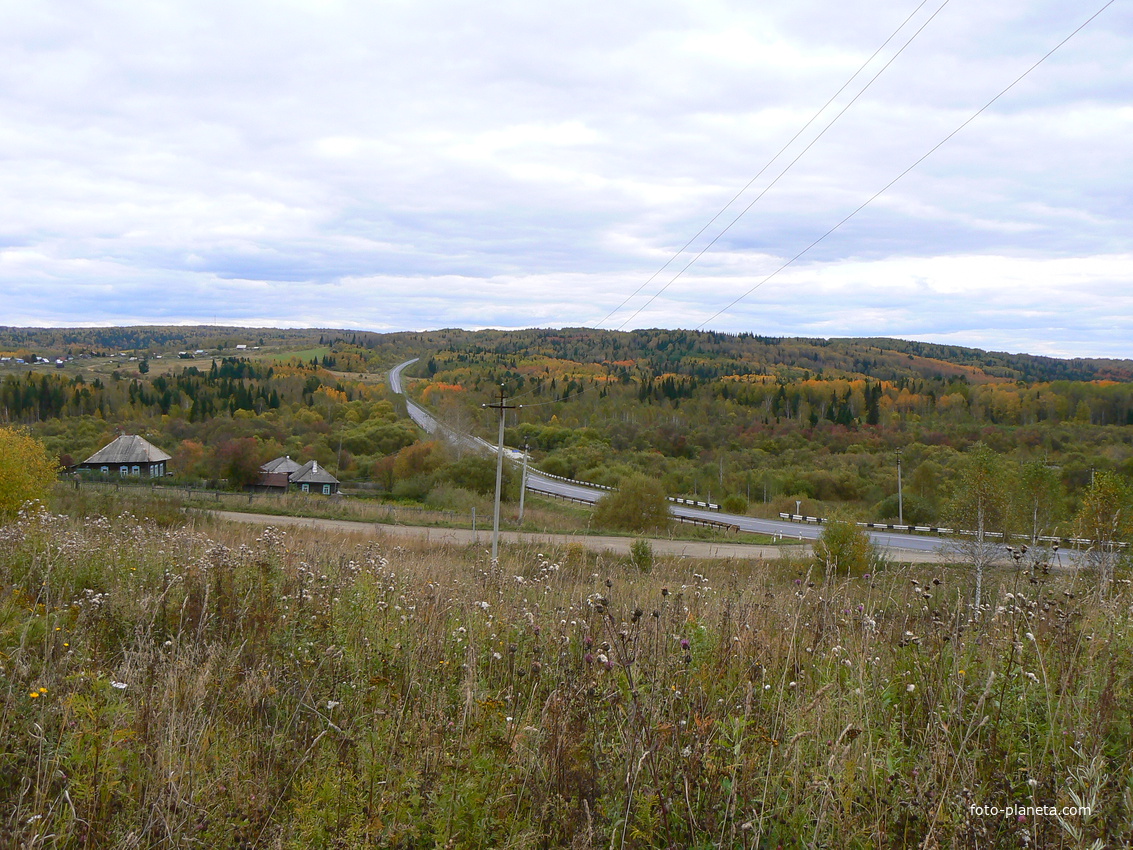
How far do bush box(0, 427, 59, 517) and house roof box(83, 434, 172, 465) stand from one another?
43.2m

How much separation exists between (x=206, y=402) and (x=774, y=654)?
128m

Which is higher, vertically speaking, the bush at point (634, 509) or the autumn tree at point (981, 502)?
the autumn tree at point (981, 502)

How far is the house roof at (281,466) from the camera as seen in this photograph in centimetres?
6660

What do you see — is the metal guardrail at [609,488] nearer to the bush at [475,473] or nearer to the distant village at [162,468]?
the bush at [475,473]

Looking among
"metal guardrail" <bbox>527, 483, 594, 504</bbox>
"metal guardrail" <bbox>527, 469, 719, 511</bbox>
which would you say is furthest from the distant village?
"metal guardrail" <bbox>527, 469, 719, 511</bbox>

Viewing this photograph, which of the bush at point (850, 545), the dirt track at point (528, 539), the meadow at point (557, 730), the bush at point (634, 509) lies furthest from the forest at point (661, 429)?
the meadow at point (557, 730)

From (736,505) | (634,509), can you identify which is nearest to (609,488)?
(736,505)

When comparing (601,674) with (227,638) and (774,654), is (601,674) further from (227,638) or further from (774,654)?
(227,638)

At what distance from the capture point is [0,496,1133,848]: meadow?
2895 millimetres

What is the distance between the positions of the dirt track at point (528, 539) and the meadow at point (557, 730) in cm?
2565

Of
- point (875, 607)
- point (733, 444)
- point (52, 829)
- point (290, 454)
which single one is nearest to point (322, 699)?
point (52, 829)

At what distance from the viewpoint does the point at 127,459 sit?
2653 inches

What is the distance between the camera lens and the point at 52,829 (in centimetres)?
288

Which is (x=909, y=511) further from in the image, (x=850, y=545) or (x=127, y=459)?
(x=127, y=459)
